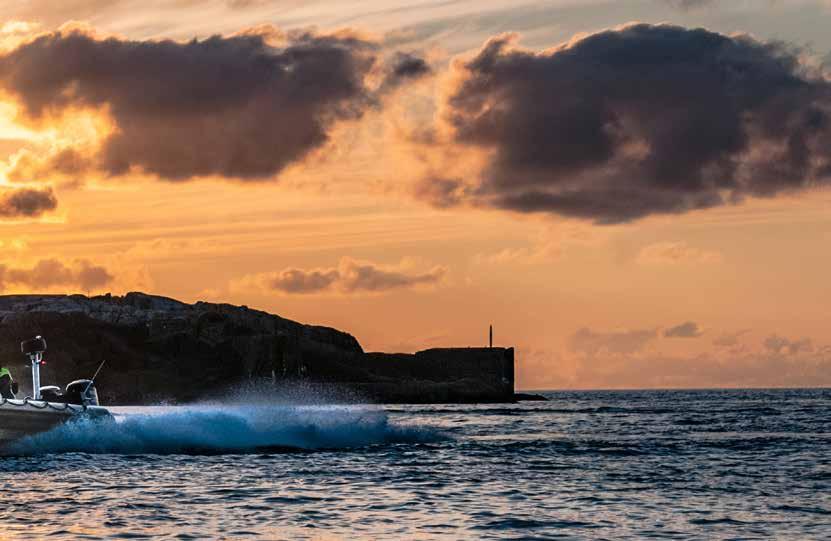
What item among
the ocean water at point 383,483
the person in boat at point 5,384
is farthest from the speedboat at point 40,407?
the ocean water at point 383,483

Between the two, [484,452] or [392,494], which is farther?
[484,452]

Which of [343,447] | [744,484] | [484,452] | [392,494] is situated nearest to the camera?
[392,494]

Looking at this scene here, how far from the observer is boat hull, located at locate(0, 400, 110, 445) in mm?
41719

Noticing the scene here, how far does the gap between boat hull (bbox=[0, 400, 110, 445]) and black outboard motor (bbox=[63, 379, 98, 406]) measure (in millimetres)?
536

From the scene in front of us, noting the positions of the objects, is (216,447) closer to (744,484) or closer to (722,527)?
(744,484)

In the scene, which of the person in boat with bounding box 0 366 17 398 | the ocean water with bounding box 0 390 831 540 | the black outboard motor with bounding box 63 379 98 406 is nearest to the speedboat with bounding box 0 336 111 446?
the black outboard motor with bounding box 63 379 98 406

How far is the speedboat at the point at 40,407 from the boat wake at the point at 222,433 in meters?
0.29

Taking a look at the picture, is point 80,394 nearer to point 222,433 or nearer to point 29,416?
point 29,416

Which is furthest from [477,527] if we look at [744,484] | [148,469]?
[148,469]

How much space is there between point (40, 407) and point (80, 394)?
91.5 inches

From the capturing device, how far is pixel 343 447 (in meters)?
53.6

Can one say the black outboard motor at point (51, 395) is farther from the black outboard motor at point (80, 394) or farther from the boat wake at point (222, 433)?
the boat wake at point (222, 433)

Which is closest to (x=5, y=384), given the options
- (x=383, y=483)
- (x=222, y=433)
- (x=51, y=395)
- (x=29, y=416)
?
(x=29, y=416)

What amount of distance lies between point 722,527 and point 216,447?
2908 centimetres
